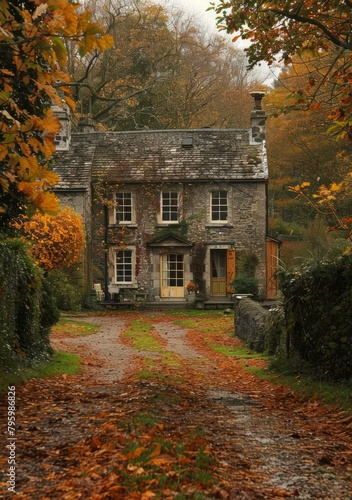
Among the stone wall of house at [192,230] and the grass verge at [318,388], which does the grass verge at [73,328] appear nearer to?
the stone wall of house at [192,230]

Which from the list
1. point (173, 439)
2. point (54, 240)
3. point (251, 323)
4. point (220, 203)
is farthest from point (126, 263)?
point (173, 439)

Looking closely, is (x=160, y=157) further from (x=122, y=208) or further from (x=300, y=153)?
(x=300, y=153)

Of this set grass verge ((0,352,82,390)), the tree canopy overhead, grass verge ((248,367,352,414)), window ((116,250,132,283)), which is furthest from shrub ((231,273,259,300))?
the tree canopy overhead

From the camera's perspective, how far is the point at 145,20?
43.7 metres

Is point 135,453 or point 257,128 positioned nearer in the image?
point 135,453

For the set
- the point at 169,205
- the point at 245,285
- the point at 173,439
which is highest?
the point at 169,205

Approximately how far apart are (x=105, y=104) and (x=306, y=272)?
35957mm

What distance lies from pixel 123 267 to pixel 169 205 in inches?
159

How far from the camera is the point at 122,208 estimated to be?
112 feet

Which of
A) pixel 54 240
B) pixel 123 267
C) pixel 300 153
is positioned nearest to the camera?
pixel 54 240

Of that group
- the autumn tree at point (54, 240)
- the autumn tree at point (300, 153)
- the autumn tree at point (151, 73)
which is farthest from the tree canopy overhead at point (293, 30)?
the autumn tree at point (151, 73)

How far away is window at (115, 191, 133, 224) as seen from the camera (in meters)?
34.1

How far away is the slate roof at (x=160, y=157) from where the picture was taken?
1314 inches

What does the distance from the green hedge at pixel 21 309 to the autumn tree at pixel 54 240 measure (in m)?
12.1
